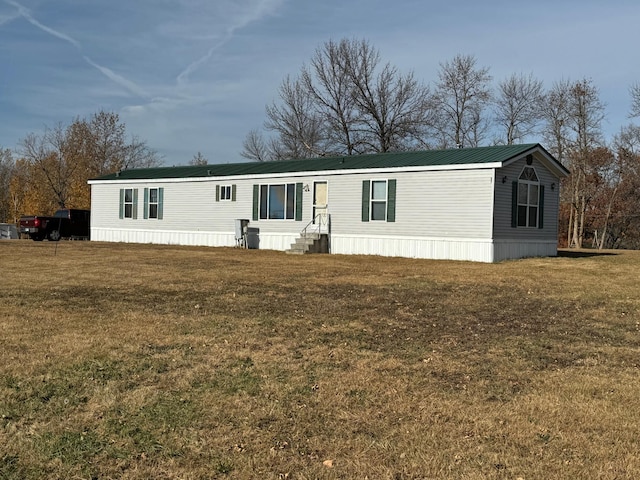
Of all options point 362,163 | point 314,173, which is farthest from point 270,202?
point 362,163

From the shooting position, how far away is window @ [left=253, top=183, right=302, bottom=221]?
19750mm

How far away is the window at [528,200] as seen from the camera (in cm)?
1694

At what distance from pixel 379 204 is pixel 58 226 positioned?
52.1 ft

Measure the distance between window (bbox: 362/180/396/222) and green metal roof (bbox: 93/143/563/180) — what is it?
0.55 m

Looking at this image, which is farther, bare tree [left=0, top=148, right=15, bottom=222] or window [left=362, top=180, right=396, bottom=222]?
bare tree [left=0, top=148, right=15, bottom=222]

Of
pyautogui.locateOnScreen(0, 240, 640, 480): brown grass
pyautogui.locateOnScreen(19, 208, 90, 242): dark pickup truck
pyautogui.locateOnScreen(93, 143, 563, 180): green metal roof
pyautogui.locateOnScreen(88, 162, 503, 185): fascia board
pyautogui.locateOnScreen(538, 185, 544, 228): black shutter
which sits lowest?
pyautogui.locateOnScreen(0, 240, 640, 480): brown grass

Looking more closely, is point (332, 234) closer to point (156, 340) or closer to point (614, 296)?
point (614, 296)

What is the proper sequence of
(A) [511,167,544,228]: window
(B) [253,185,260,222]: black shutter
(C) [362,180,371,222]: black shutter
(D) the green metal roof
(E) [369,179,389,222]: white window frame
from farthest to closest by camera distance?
(B) [253,185,260,222]: black shutter, (C) [362,180,371,222]: black shutter, (E) [369,179,389,222]: white window frame, (A) [511,167,544,228]: window, (D) the green metal roof

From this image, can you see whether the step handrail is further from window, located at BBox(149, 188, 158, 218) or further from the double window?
window, located at BBox(149, 188, 158, 218)

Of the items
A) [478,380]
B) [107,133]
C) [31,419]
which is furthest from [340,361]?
[107,133]

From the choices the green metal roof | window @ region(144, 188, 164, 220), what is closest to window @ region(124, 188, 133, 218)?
the green metal roof

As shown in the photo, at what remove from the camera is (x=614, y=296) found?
921 centimetres

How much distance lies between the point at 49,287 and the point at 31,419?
597 cm

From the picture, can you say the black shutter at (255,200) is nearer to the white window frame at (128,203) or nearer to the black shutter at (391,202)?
the black shutter at (391,202)
